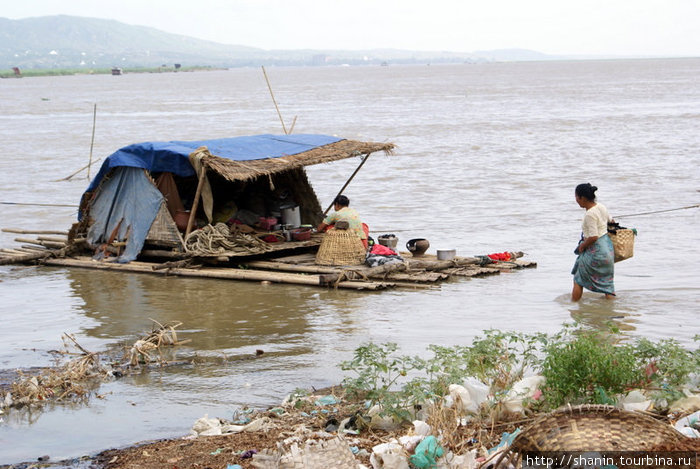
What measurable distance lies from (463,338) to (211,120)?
35.0 metres

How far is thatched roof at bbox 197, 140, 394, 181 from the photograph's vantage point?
33.1 feet

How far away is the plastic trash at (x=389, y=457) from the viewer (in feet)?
14.8

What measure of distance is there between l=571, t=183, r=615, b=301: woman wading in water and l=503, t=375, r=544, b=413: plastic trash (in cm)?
323

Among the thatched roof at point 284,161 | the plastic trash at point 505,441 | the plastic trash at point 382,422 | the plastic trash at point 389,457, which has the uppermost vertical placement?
the thatched roof at point 284,161

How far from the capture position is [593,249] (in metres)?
8.58

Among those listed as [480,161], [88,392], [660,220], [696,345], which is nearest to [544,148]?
[480,161]

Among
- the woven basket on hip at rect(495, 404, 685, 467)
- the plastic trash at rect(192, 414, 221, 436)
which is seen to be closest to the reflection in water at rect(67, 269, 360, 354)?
the plastic trash at rect(192, 414, 221, 436)

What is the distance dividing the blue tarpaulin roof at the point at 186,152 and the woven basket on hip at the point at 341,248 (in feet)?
4.37

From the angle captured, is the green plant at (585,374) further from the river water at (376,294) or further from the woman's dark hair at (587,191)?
the woman's dark hair at (587,191)

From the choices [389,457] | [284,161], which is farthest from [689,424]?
[284,161]

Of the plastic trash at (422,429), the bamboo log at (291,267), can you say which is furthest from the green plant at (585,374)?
the bamboo log at (291,267)

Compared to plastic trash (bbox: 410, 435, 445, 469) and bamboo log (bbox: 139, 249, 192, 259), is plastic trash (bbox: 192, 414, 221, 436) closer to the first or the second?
plastic trash (bbox: 410, 435, 445, 469)

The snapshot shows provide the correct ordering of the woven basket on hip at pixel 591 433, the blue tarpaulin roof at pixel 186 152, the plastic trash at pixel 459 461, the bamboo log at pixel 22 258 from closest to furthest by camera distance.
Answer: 1. the woven basket on hip at pixel 591 433
2. the plastic trash at pixel 459 461
3. the blue tarpaulin roof at pixel 186 152
4. the bamboo log at pixel 22 258

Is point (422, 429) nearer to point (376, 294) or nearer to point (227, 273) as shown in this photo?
point (376, 294)
